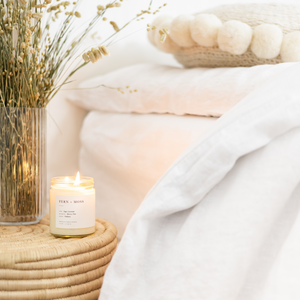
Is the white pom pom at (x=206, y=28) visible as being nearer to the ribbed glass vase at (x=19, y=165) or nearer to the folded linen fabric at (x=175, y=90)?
the folded linen fabric at (x=175, y=90)

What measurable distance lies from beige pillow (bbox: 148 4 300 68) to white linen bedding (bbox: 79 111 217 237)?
0.18 metres

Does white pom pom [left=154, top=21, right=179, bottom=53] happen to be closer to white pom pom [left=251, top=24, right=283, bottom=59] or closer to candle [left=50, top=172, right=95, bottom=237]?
white pom pom [left=251, top=24, right=283, bottom=59]

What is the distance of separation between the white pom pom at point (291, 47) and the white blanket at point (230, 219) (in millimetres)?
290

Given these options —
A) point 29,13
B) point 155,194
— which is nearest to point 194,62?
point 29,13

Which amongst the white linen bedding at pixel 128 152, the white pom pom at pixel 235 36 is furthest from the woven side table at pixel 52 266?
the white pom pom at pixel 235 36

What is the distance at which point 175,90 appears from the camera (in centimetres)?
87

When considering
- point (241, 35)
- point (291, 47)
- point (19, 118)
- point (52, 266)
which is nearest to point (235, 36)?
point (241, 35)

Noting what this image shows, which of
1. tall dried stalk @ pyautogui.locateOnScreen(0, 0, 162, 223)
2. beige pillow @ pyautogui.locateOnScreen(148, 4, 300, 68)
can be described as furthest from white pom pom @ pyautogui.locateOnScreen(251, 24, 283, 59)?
tall dried stalk @ pyautogui.locateOnScreen(0, 0, 162, 223)

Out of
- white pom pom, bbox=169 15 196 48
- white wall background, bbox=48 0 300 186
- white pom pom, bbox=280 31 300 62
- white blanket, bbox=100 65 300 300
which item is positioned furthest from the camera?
white wall background, bbox=48 0 300 186

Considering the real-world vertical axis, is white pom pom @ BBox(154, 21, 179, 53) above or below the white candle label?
above

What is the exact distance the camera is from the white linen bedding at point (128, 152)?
821 millimetres

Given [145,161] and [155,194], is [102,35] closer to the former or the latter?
[145,161]

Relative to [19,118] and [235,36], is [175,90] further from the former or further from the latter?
[19,118]

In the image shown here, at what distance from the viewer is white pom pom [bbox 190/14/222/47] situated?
821 millimetres
